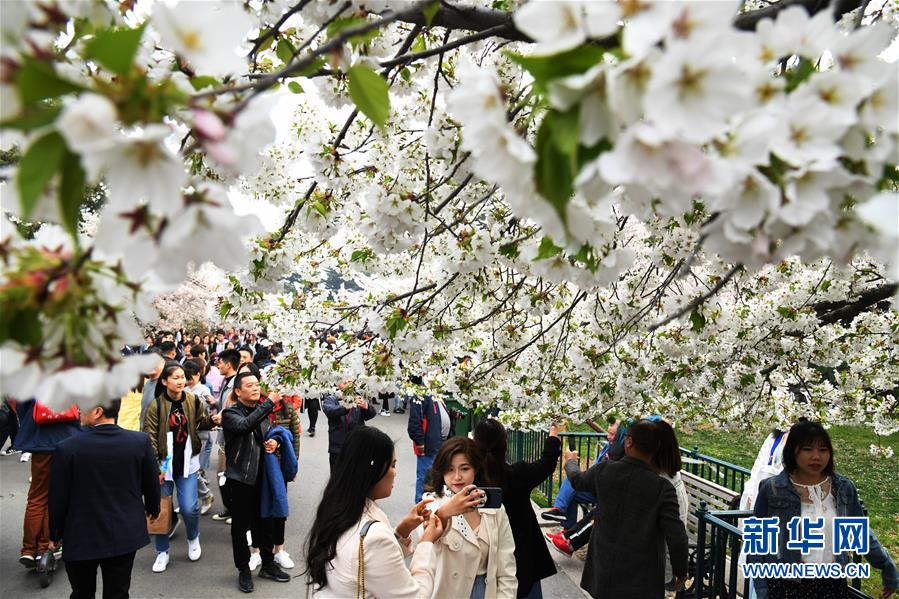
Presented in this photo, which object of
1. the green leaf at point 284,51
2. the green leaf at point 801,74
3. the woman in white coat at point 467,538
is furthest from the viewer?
the woman in white coat at point 467,538

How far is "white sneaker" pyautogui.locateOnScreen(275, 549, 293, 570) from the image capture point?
5734 mm

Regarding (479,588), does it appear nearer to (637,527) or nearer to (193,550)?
(637,527)

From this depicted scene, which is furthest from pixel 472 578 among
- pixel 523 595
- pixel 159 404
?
pixel 159 404

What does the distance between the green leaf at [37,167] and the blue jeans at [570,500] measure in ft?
20.2

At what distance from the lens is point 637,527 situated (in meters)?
3.80

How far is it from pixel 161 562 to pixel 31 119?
575 centimetres

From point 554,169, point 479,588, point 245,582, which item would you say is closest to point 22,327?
point 554,169

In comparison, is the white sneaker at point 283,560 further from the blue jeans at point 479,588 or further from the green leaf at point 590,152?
the green leaf at point 590,152

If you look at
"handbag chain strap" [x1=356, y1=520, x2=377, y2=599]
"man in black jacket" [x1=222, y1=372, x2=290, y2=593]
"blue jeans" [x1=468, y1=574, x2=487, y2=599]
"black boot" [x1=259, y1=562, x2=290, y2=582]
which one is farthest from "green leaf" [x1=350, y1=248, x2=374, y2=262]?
"black boot" [x1=259, y1=562, x2=290, y2=582]

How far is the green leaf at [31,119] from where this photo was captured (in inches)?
27.7

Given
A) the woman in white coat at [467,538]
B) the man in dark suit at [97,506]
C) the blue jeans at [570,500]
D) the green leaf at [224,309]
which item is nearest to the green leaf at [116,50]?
the woman in white coat at [467,538]

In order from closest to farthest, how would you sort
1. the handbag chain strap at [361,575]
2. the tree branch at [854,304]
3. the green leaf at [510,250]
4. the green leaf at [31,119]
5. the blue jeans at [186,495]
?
the green leaf at [31,119] < the handbag chain strap at [361,575] < the green leaf at [510,250] < the tree branch at [854,304] < the blue jeans at [186,495]

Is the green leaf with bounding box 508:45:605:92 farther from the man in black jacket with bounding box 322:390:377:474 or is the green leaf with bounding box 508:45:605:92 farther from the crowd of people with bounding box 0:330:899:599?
the man in black jacket with bounding box 322:390:377:474

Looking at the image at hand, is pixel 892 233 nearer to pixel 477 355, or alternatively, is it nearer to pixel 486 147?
pixel 486 147
